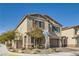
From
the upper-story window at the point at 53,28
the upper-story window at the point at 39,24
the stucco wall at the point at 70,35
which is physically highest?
the upper-story window at the point at 39,24

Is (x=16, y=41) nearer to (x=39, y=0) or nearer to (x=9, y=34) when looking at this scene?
(x=9, y=34)

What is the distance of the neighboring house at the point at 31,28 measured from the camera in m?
9.16

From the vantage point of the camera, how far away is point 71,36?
9.19 meters

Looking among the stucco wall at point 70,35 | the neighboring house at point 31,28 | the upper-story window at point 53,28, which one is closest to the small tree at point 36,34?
the neighboring house at point 31,28

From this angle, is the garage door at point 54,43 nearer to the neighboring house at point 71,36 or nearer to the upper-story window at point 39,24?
the neighboring house at point 71,36

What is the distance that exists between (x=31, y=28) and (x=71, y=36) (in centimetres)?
68

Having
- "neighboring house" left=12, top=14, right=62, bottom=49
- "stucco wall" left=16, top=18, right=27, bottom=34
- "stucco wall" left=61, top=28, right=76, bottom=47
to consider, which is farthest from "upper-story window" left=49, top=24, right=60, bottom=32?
"stucco wall" left=16, top=18, right=27, bottom=34

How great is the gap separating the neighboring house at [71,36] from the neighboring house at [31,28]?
0.10 meters

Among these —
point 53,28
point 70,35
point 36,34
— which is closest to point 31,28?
point 36,34

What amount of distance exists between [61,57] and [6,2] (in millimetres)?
1285

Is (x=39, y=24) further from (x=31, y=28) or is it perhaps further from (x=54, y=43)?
(x=54, y=43)

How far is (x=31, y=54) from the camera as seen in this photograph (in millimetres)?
9141

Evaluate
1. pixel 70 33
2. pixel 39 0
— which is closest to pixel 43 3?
pixel 39 0

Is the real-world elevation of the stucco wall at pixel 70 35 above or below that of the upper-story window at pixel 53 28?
below
